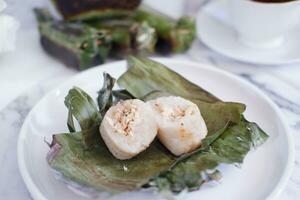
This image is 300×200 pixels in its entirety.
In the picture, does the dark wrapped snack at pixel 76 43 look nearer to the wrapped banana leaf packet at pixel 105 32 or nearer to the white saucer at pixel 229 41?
the wrapped banana leaf packet at pixel 105 32

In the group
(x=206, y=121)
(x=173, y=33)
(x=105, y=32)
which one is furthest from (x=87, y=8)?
(x=206, y=121)

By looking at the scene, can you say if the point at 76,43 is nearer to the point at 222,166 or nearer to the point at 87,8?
the point at 87,8

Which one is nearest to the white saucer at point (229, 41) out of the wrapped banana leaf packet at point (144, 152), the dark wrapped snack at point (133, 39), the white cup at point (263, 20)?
the white cup at point (263, 20)

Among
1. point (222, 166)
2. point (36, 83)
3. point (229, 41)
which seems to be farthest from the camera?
point (229, 41)

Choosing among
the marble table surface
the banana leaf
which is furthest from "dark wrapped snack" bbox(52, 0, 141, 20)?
the banana leaf

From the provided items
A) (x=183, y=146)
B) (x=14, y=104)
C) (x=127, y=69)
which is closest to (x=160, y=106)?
(x=183, y=146)

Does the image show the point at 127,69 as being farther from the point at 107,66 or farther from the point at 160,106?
the point at 160,106

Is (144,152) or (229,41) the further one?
(229,41)

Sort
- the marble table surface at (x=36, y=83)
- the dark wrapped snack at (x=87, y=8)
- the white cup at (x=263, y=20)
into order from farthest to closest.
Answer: the dark wrapped snack at (x=87, y=8), the white cup at (x=263, y=20), the marble table surface at (x=36, y=83)
